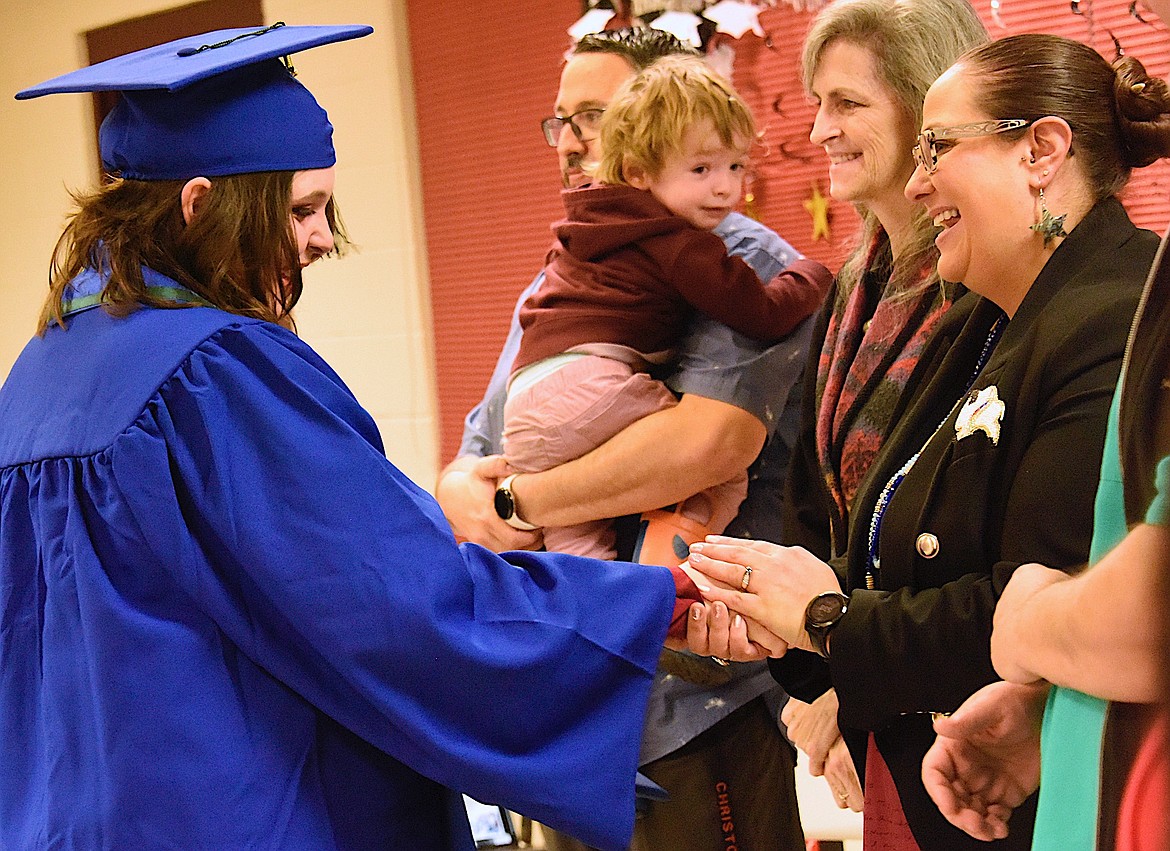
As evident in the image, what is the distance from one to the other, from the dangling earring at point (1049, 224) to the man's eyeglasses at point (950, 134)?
83 mm

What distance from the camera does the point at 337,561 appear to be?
131 centimetres

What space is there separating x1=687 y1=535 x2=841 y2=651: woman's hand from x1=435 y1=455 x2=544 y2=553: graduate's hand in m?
0.57

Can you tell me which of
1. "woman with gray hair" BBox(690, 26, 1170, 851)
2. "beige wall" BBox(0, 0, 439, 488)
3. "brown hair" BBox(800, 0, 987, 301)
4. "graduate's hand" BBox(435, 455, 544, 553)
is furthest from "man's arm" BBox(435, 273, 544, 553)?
"beige wall" BBox(0, 0, 439, 488)

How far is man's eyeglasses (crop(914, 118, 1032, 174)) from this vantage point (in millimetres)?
1442

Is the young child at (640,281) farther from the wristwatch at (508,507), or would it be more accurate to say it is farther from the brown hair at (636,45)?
the brown hair at (636,45)

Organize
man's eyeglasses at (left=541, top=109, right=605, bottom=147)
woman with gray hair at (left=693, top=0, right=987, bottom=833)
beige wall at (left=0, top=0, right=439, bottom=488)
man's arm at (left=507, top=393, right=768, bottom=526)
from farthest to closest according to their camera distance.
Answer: beige wall at (left=0, top=0, right=439, bottom=488), man's eyeglasses at (left=541, top=109, right=605, bottom=147), man's arm at (left=507, top=393, right=768, bottom=526), woman with gray hair at (left=693, top=0, right=987, bottom=833)

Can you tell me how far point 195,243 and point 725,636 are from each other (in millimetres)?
830

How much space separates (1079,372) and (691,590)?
58 cm

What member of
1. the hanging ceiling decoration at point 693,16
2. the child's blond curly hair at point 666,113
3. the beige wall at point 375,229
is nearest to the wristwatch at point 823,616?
the child's blond curly hair at point 666,113

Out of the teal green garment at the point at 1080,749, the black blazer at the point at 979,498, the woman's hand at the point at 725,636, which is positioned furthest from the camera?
the woman's hand at the point at 725,636

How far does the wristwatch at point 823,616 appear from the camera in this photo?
4.99 feet

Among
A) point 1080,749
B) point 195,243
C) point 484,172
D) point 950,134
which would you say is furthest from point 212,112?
point 484,172

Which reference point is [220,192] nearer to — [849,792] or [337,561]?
[337,561]

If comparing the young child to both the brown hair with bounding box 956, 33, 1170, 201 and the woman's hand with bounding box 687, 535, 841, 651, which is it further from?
the brown hair with bounding box 956, 33, 1170, 201
